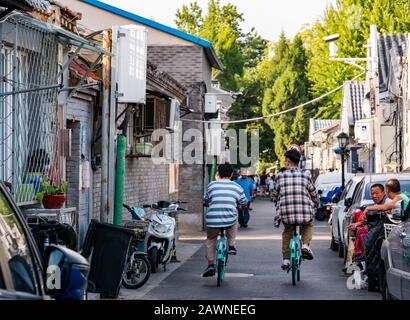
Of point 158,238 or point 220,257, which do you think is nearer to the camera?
point 220,257

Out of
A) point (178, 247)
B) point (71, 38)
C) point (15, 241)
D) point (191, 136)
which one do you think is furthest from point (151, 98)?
point (15, 241)

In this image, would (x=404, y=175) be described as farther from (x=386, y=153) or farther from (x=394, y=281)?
(x=386, y=153)

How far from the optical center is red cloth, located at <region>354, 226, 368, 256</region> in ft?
49.0

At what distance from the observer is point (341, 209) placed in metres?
20.9

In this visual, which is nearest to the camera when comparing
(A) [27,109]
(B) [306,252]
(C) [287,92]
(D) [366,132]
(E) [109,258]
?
(E) [109,258]

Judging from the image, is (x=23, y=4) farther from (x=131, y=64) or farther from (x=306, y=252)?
(x=306, y=252)

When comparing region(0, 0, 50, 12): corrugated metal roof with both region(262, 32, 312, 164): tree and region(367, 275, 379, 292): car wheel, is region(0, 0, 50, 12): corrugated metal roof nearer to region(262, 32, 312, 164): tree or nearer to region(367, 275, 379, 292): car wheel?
region(367, 275, 379, 292): car wheel

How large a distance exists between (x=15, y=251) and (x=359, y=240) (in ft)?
33.5

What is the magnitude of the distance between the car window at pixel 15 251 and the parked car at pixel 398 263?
190 inches

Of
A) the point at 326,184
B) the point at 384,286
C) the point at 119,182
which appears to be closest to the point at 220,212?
the point at 119,182

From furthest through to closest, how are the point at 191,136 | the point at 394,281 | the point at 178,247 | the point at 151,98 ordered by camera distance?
the point at 191,136 < the point at 178,247 < the point at 151,98 < the point at 394,281

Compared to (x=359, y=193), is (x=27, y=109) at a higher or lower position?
higher

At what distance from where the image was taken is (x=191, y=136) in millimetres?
32875
